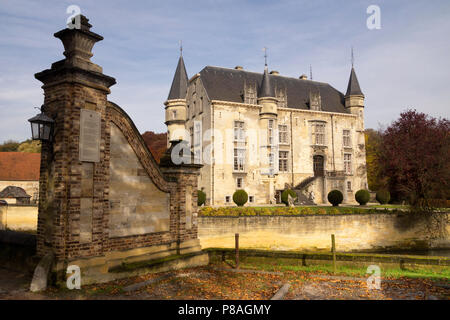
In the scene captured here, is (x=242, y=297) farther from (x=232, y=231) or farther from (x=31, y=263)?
(x=232, y=231)

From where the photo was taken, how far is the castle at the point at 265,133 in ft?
104

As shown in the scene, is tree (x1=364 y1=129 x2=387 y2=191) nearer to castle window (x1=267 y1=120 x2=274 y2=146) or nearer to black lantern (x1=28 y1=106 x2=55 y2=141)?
castle window (x1=267 y1=120 x2=274 y2=146)

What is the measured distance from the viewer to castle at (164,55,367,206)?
104 ft

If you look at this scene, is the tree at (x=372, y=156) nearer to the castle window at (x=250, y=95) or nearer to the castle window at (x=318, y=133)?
the castle window at (x=318, y=133)

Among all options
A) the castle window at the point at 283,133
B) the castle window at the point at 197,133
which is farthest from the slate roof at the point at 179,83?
the castle window at the point at 283,133

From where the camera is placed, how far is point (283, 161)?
115 ft

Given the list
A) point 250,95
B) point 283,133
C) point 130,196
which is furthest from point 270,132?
point 130,196

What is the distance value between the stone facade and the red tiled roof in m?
34.8

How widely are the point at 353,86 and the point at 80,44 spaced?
37890mm

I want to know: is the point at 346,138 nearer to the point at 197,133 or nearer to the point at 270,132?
the point at 270,132

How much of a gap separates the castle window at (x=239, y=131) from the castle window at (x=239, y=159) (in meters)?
1.21

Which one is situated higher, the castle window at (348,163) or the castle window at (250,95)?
the castle window at (250,95)
